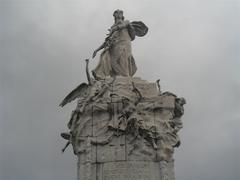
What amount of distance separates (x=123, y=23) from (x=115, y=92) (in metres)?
3.64

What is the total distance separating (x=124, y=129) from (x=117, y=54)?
4.00 metres

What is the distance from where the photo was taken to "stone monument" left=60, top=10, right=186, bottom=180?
12.5 metres

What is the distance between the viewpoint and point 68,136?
1391cm

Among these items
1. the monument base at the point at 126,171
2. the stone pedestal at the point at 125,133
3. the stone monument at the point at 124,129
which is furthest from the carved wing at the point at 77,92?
the monument base at the point at 126,171

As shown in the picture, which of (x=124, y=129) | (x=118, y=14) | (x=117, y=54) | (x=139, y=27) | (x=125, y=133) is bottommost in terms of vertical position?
(x=125, y=133)

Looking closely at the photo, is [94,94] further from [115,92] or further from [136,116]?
[136,116]

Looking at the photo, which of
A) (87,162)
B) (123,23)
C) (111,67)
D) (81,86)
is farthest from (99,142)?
(123,23)

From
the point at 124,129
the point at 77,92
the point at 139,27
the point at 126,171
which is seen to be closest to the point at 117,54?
the point at 139,27

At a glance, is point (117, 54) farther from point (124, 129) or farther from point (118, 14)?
point (124, 129)

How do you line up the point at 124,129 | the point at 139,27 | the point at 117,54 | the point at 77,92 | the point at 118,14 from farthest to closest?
the point at 139,27 < the point at 118,14 < the point at 117,54 < the point at 77,92 < the point at 124,129

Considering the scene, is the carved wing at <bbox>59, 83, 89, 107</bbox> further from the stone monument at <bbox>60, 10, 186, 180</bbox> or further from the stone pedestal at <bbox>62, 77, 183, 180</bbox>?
the stone pedestal at <bbox>62, 77, 183, 180</bbox>

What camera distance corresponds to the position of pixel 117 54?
15.8 meters

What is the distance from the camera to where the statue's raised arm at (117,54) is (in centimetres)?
1566

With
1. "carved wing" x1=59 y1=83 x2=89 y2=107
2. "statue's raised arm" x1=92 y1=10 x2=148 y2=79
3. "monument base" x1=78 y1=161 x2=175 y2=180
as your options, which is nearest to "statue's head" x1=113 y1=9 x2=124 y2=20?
"statue's raised arm" x1=92 y1=10 x2=148 y2=79
